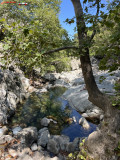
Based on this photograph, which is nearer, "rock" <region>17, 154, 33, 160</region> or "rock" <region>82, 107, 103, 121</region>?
"rock" <region>17, 154, 33, 160</region>

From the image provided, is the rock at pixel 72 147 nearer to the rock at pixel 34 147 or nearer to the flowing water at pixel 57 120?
the flowing water at pixel 57 120

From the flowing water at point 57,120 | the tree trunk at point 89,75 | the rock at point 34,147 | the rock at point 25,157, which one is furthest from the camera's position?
the flowing water at point 57,120

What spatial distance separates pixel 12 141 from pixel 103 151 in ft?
14.4

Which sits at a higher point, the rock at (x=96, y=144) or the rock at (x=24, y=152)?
the rock at (x=96, y=144)

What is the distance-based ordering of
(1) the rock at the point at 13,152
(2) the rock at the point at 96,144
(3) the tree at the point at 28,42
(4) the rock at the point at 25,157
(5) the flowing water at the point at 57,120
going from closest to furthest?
(3) the tree at the point at 28,42, (2) the rock at the point at 96,144, (4) the rock at the point at 25,157, (1) the rock at the point at 13,152, (5) the flowing water at the point at 57,120

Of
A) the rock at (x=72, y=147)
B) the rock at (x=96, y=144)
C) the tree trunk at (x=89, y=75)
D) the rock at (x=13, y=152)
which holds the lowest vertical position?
the rock at (x=72, y=147)

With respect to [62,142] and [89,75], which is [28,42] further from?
[62,142]

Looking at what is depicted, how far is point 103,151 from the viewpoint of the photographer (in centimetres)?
376

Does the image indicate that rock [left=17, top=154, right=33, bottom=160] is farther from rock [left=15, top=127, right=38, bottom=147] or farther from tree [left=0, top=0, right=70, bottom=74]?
tree [left=0, top=0, right=70, bottom=74]

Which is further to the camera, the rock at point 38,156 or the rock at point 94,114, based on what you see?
the rock at point 94,114

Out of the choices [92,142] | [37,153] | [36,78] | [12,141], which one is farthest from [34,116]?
[36,78]

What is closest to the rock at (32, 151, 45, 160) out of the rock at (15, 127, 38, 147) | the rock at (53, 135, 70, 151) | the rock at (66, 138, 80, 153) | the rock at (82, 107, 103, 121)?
the rock at (15, 127, 38, 147)

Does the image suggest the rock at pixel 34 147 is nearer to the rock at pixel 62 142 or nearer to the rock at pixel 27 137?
the rock at pixel 27 137

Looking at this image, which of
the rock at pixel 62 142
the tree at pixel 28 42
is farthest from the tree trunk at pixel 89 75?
the rock at pixel 62 142
